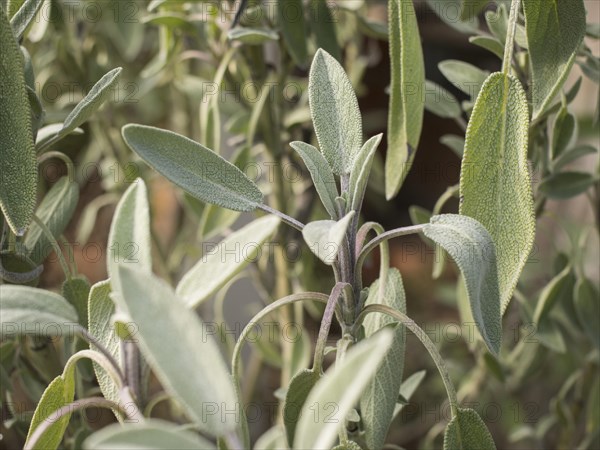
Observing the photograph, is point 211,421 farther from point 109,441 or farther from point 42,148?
point 42,148

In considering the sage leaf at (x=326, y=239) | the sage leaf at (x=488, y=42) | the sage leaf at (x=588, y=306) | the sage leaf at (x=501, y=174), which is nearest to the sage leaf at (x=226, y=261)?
the sage leaf at (x=326, y=239)

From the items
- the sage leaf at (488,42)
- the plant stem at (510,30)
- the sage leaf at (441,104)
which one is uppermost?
the plant stem at (510,30)

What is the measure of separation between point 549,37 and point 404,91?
0.09 meters

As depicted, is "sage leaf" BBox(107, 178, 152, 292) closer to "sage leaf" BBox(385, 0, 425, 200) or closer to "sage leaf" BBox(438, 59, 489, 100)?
"sage leaf" BBox(385, 0, 425, 200)

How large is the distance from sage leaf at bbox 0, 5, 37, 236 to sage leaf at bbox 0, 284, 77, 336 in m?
0.06

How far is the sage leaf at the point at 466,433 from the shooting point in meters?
0.40

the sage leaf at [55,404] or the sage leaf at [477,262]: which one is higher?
the sage leaf at [477,262]

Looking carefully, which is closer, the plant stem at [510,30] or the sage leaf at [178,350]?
the sage leaf at [178,350]

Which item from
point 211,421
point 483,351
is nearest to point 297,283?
point 483,351

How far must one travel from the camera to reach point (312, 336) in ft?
3.67

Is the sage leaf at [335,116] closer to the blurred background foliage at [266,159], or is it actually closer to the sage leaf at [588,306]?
the blurred background foliage at [266,159]

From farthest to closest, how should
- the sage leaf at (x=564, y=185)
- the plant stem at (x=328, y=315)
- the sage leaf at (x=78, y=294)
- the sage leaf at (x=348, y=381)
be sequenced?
the sage leaf at (x=564, y=185), the sage leaf at (x=78, y=294), the plant stem at (x=328, y=315), the sage leaf at (x=348, y=381)

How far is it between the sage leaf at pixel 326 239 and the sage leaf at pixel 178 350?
0.22 feet

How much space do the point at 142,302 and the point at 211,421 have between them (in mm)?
54
